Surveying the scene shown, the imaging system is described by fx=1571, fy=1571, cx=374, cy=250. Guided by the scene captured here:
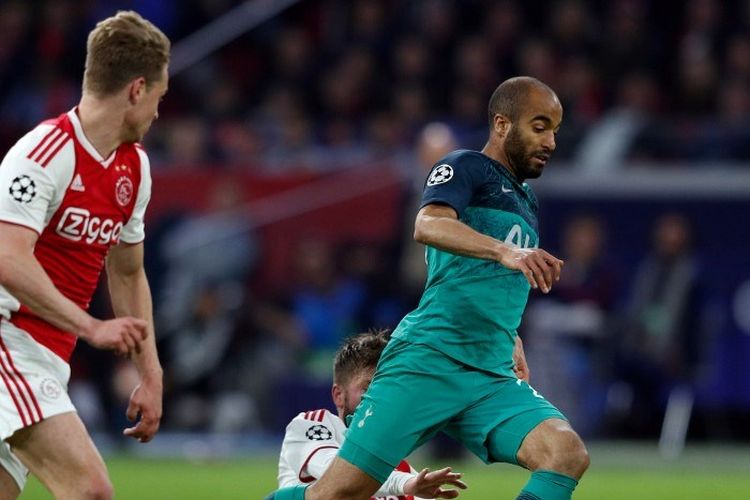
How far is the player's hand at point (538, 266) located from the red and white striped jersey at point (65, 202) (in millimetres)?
1557

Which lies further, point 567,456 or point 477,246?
point 567,456

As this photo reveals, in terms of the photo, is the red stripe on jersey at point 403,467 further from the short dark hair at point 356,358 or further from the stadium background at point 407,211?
the stadium background at point 407,211

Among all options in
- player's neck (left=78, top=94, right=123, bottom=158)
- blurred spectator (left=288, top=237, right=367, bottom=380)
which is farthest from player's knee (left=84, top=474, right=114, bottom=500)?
blurred spectator (left=288, top=237, right=367, bottom=380)

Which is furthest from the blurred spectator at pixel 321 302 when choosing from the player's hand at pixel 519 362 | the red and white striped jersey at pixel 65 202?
the red and white striped jersey at pixel 65 202

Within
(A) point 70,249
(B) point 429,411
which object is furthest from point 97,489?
(B) point 429,411

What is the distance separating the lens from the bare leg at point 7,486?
18.8 ft

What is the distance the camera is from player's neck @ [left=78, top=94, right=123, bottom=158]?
5777 millimetres

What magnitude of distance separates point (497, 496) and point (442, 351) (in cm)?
451

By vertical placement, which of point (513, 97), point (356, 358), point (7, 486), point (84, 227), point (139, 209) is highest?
point (513, 97)

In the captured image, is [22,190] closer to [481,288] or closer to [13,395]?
[13,395]

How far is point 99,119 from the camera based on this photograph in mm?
5777

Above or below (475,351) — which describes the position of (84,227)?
above

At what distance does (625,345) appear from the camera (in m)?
14.5

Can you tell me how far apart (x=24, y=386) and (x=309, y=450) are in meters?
1.33
